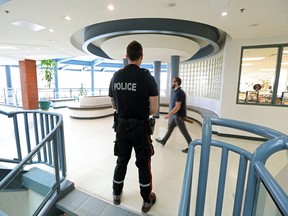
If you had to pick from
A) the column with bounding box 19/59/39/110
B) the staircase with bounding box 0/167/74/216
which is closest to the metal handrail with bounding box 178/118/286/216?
the staircase with bounding box 0/167/74/216

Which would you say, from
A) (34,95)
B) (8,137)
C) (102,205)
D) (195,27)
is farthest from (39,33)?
(34,95)

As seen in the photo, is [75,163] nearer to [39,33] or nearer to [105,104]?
[39,33]

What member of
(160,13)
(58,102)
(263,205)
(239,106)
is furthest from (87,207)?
(58,102)

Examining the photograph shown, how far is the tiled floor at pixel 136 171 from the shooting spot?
76.4 inches

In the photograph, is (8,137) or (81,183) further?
(8,137)

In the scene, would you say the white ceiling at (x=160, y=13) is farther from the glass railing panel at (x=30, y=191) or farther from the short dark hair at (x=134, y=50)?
the glass railing panel at (x=30, y=191)

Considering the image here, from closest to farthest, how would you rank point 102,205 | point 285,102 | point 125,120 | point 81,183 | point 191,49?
point 125,120
point 102,205
point 81,183
point 285,102
point 191,49

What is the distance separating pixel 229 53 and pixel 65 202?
4.60m

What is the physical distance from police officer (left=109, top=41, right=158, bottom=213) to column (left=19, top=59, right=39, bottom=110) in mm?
8527

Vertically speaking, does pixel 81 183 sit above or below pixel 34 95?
below

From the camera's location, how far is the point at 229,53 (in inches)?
164

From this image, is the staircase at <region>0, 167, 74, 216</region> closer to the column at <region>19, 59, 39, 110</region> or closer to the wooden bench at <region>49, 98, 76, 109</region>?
the column at <region>19, 59, 39, 110</region>

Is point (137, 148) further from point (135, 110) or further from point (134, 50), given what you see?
point (134, 50)

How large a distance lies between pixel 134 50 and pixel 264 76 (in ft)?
13.1
